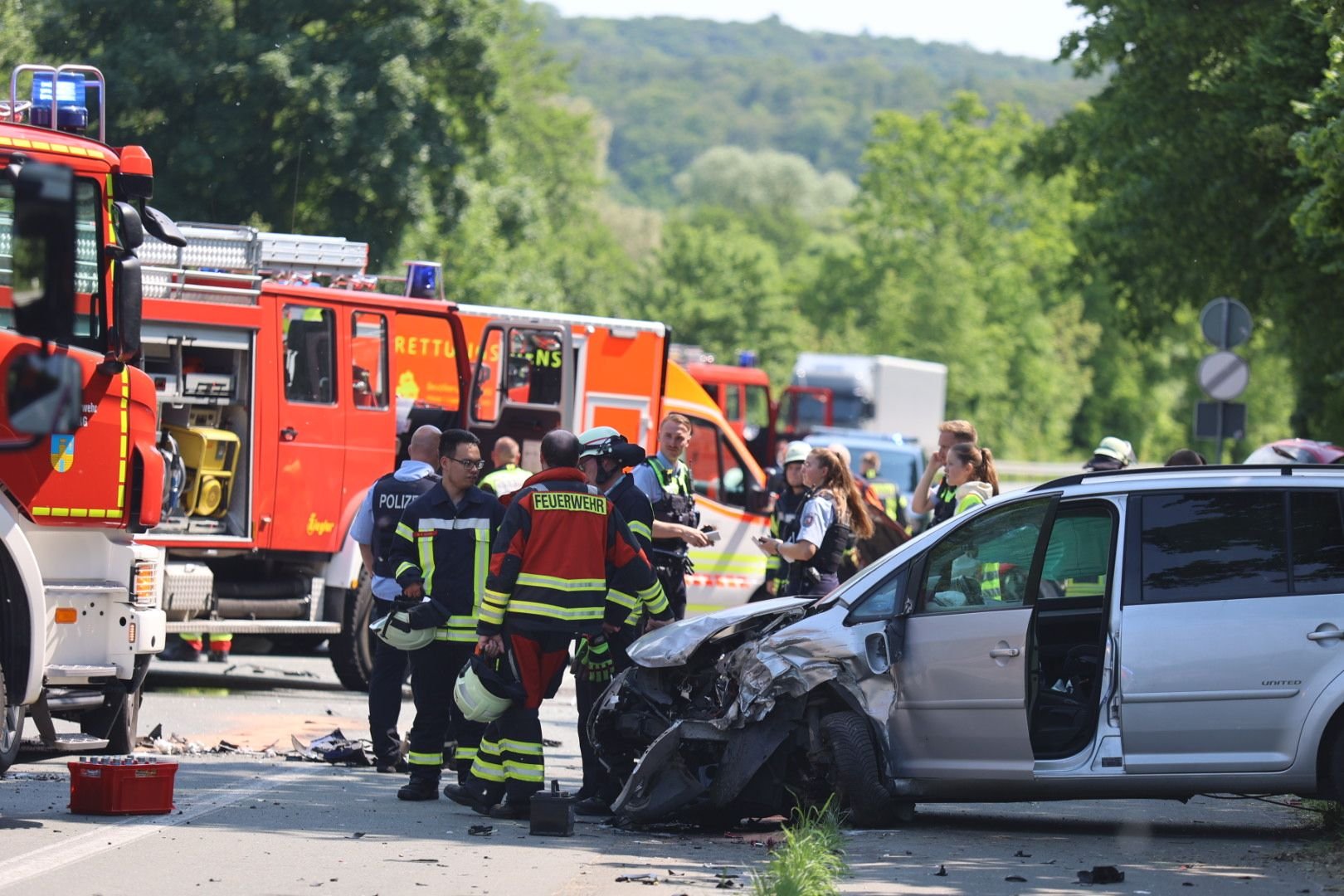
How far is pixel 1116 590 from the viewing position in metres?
8.66

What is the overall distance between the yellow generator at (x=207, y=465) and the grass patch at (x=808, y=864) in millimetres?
6552

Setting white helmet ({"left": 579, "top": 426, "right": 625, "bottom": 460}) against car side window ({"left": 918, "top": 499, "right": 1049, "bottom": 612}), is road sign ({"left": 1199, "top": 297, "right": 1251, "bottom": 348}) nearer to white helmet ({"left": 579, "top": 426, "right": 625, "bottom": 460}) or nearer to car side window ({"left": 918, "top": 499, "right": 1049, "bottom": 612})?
car side window ({"left": 918, "top": 499, "right": 1049, "bottom": 612})

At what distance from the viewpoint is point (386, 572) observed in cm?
1027

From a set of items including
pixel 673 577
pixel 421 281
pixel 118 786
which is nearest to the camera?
pixel 118 786

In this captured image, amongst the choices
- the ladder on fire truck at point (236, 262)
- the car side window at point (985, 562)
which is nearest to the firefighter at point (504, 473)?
the ladder on fire truck at point (236, 262)

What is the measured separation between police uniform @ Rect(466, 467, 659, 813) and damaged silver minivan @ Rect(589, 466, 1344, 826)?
370 millimetres

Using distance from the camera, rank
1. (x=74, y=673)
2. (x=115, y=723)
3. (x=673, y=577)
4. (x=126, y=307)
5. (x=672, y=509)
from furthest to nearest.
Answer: (x=672, y=509) → (x=673, y=577) → (x=115, y=723) → (x=74, y=673) → (x=126, y=307)

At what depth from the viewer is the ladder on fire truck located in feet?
44.5

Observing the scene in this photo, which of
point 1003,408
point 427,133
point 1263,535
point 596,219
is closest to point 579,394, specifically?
point 1263,535

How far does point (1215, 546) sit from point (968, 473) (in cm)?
266

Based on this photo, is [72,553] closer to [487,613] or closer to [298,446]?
[487,613]

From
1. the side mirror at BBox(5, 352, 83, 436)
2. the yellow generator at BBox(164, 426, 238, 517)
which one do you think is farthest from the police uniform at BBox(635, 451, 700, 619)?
the side mirror at BBox(5, 352, 83, 436)

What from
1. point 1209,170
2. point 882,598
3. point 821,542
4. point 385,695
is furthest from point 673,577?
point 1209,170

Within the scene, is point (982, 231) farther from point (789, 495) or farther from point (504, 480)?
point (504, 480)
